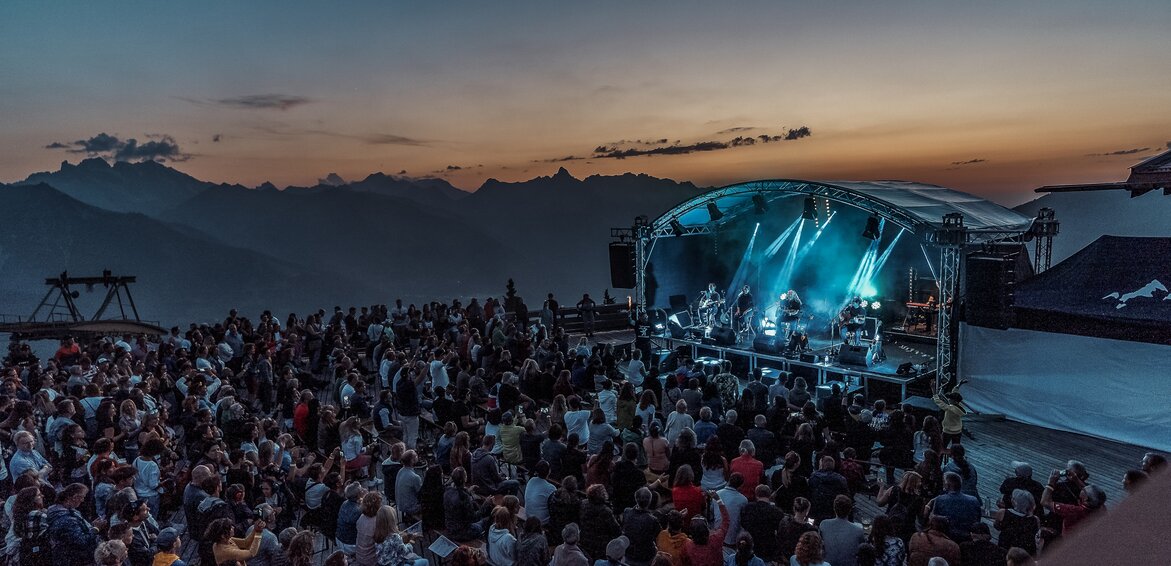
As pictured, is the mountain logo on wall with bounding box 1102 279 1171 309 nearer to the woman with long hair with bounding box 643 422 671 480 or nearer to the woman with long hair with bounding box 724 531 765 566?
the woman with long hair with bounding box 643 422 671 480

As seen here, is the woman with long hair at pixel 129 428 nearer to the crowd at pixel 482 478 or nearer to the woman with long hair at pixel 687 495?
the crowd at pixel 482 478

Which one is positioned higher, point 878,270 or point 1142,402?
point 878,270

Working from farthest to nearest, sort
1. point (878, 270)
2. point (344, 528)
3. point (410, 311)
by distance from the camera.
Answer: point (878, 270), point (410, 311), point (344, 528)

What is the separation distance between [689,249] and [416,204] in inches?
5748

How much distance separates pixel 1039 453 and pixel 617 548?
780cm

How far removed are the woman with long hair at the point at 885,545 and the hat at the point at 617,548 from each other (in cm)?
182

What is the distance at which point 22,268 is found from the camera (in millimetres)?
108938

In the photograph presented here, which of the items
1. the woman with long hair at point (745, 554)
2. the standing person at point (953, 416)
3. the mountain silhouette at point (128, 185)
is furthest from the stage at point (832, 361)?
the mountain silhouette at point (128, 185)

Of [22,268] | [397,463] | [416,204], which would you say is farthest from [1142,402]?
[416,204]

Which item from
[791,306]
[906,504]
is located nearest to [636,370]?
[791,306]

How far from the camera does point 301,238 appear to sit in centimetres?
13812

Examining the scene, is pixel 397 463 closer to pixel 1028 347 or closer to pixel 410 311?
pixel 410 311

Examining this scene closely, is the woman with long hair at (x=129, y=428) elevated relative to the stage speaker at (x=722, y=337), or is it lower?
elevated

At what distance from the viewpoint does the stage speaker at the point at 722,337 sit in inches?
568
